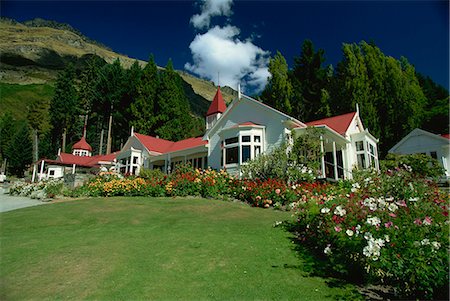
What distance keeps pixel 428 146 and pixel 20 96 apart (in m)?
120

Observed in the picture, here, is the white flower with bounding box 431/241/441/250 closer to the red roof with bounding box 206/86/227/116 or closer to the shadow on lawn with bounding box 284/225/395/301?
the shadow on lawn with bounding box 284/225/395/301

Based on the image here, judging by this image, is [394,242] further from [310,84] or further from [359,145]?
[310,84]

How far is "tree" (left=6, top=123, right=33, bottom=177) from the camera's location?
4897 cm

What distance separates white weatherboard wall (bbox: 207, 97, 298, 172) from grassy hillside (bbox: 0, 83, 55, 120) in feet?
314

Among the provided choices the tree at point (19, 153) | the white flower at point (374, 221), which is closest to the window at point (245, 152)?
the white flower at point (374, 221)

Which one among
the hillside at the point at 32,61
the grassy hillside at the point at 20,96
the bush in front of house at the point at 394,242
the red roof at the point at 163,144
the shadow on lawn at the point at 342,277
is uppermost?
the hillside at the point at 32,61

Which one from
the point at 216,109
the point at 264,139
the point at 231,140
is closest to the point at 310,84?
the point at 216,109

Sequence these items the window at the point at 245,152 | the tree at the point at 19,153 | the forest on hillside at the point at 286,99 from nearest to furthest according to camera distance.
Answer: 1. the window at the point at 245,152
2. the forest on hillside at the point at 286,99
3. the tree at the point at 19,153

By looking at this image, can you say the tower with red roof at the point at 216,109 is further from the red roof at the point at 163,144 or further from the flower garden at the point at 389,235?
the flower garden at the point at 389,235

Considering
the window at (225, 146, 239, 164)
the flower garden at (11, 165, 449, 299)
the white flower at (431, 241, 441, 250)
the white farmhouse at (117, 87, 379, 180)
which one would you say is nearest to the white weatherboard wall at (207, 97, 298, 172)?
the white farmhouse at (117, 87, 379, 180)

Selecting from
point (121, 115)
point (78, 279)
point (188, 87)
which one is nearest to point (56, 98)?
point (121, 115)

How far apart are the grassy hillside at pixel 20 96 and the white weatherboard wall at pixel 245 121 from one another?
314ft

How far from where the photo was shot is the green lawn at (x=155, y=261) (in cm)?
387

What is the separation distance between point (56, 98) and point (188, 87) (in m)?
117
